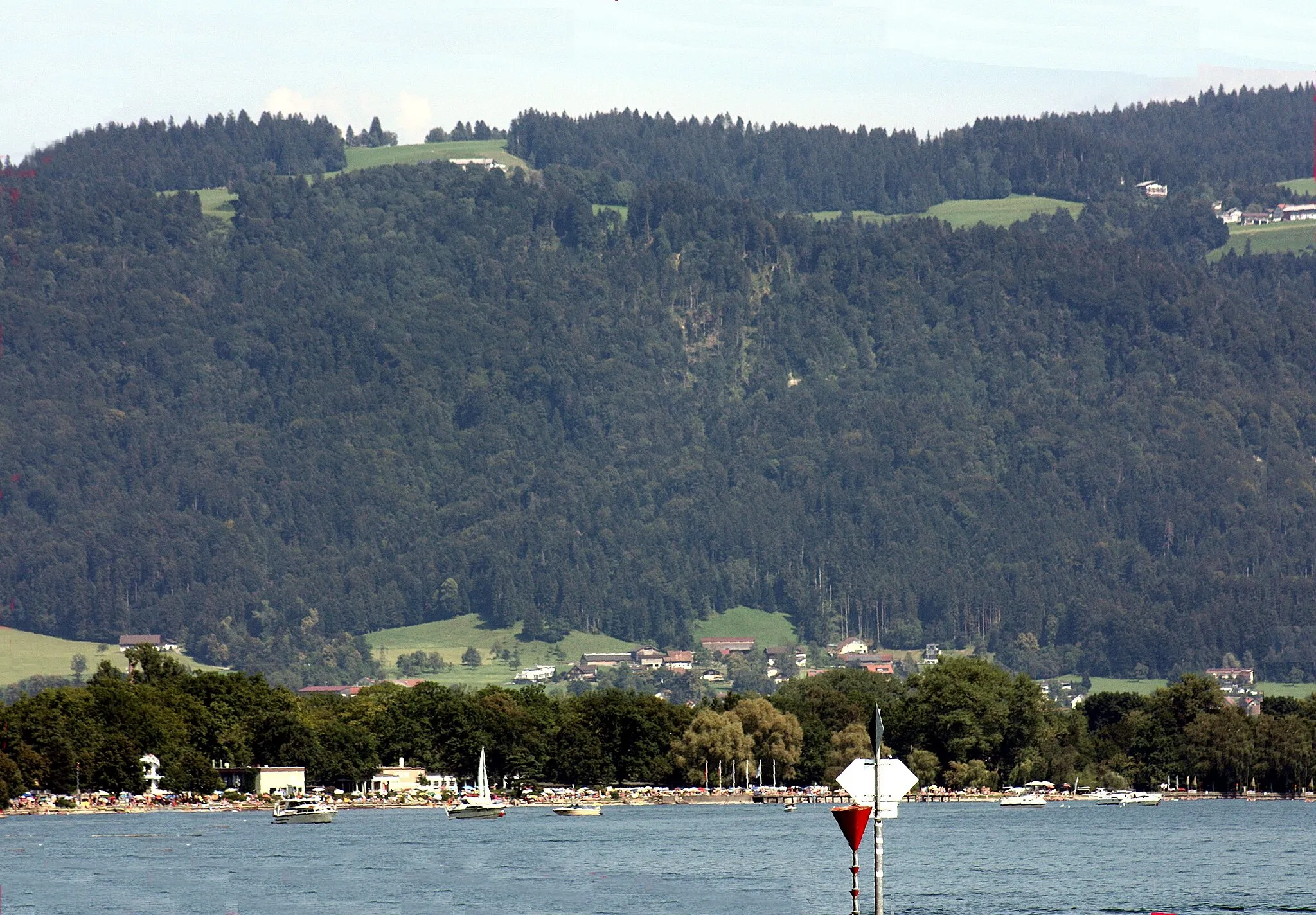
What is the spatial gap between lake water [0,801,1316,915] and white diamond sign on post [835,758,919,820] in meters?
69.0

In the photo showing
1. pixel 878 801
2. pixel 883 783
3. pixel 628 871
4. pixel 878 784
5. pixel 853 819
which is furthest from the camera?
pixel 628 871

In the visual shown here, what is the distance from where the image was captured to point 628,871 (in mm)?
158125


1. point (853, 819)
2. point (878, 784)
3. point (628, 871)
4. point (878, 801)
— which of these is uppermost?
point (878, 784)

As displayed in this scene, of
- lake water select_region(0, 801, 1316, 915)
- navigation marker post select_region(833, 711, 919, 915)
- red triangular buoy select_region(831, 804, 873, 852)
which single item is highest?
navigation marker post select_region(833, 711, 919, 915)

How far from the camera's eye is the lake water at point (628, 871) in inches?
5418

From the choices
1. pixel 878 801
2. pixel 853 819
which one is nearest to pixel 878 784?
pixel 878 801

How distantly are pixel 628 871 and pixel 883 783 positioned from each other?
3786 inches

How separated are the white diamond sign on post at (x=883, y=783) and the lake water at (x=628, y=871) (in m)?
Answer: 69.0

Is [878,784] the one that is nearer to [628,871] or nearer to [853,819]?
[853,819]

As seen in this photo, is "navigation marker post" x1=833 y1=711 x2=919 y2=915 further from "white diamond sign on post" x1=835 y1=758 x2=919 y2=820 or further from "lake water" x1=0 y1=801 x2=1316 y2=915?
"lake water" x1=0 y1=801 x2=1316 y2=915

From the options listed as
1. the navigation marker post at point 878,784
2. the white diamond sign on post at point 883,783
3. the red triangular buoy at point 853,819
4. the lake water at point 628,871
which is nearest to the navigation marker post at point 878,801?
the navigation marker post at point 878,784

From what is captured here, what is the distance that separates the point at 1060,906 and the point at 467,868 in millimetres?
40638

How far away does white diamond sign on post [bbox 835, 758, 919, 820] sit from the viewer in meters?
63.7

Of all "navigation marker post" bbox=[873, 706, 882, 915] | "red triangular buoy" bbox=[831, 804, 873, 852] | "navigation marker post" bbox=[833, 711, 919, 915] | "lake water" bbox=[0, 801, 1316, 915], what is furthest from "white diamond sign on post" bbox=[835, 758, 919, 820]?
"lake water" bbox=[0, 801, 1316, 915]
